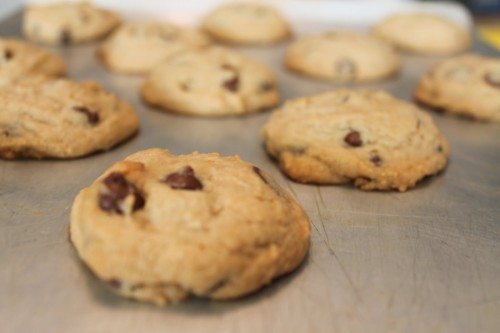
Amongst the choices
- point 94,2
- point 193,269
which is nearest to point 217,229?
point 193,269

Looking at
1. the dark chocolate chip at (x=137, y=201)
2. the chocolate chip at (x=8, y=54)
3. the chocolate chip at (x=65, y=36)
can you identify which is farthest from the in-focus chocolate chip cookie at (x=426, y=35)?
the dark chocolate chip at (x=137, y=201)

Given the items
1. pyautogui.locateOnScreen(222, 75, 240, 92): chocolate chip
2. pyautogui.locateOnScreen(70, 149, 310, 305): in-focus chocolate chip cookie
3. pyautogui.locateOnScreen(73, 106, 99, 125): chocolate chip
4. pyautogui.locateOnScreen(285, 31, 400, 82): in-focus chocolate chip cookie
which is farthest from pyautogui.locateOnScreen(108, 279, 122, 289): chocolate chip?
pyautogui.locateOnScreen(285, 31, 400, 82): in-focus chocolate chip cookie

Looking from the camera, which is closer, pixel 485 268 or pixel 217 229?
pixel 217 229

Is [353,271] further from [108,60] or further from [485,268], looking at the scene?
[108,60]

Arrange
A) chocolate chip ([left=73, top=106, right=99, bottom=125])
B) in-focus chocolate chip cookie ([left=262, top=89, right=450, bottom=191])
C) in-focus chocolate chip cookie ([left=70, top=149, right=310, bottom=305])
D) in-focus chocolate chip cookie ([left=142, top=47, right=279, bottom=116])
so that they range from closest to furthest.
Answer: in-focus chocolate chip cookie ([left=70, top=149, right=310, bottom=305]), in-focus chocolate chip cookie ([left=262, top=89, right=450, bottom=191]), chocolate chip ([left=73, top=106, right=99, bottom=125]), in-focus chocolate chip cookie ([left=142, top=47, right=279, bottom=116])

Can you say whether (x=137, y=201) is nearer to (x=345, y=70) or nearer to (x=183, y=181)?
(x=183, y=181)

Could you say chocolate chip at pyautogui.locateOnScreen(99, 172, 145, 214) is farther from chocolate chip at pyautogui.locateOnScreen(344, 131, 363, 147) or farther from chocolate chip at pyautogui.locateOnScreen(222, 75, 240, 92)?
chocolate chip at pyautogui.locateOnScreen(222, 75, 240, 92)

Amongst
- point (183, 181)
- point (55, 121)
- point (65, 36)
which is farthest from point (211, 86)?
point (65, 36)
